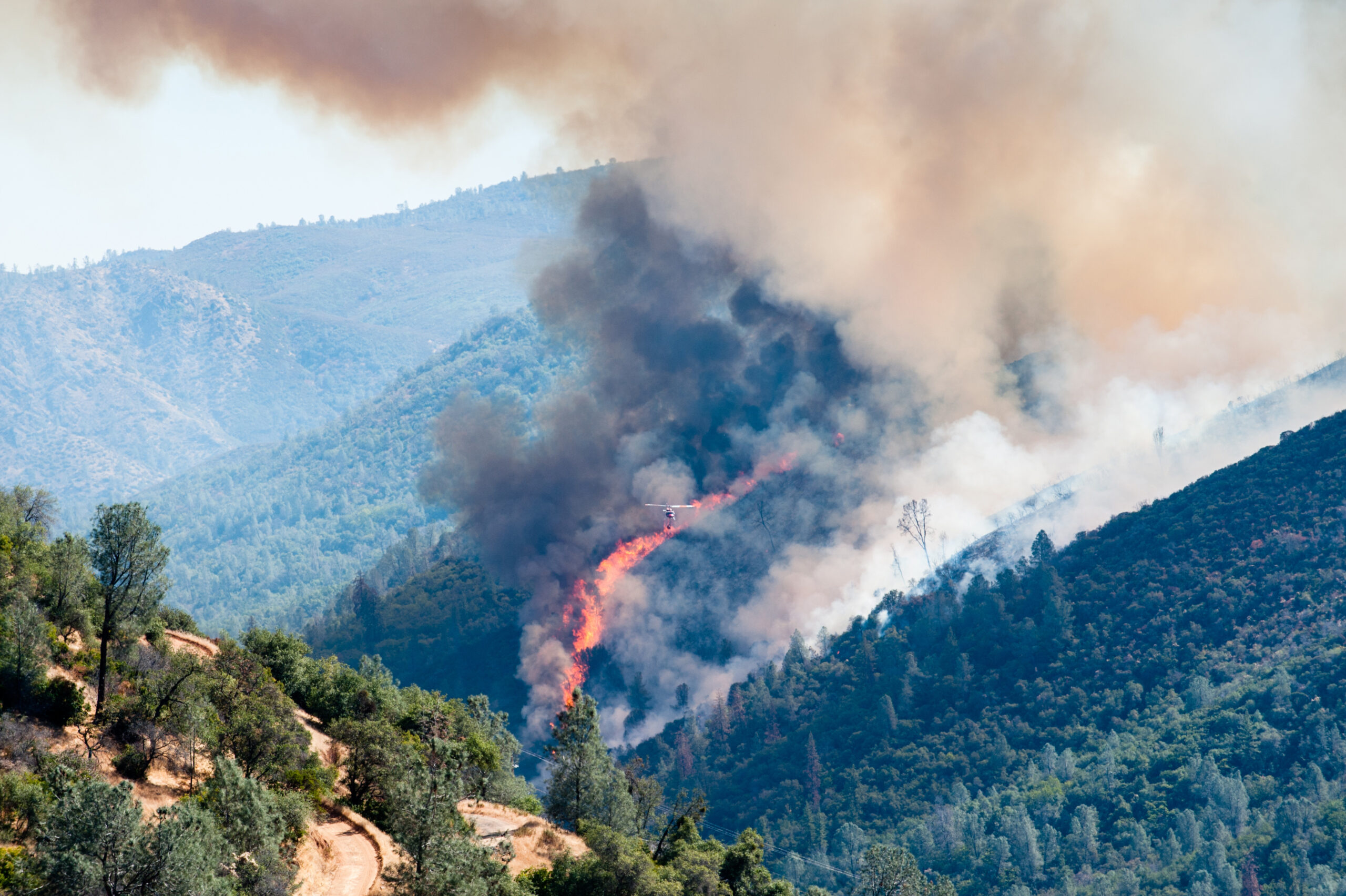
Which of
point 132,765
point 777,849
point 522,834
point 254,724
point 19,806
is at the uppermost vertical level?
point 254,724

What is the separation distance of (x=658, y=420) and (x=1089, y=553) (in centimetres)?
5452

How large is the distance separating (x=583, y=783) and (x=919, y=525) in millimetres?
81111

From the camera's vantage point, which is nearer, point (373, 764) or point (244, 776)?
point (244, 776)

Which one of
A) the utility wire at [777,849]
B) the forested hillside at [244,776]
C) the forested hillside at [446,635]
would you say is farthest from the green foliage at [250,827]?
the forested hillside at [446,635]

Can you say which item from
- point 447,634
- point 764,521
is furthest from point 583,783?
point 447,634

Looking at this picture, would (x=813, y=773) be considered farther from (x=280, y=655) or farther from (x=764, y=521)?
(x=280, y=655)

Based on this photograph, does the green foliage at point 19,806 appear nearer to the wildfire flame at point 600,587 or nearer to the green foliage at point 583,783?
the green foliage at point 583,783

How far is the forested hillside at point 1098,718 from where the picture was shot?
112m

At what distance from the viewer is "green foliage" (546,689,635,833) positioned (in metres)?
80.9

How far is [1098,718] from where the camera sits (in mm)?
131000

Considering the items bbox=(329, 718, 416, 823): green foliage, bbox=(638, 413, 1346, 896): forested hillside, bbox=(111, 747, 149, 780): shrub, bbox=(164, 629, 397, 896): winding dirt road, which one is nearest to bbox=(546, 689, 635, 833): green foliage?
bbox=(329, 718, 416, 823): green foliage

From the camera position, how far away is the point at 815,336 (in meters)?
175

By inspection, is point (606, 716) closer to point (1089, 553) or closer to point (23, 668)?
point (1089, 553)

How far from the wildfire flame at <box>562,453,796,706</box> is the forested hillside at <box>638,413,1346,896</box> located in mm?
17277
